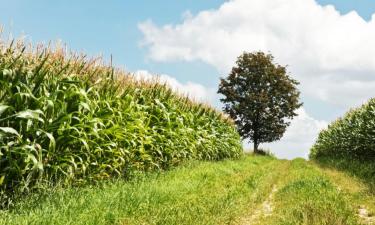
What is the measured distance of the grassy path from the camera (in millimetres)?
6578

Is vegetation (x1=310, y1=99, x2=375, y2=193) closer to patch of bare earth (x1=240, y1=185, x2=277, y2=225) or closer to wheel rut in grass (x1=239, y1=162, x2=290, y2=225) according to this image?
wheel rut in grass (x1=239, y1=162, x2=290, y2=225)

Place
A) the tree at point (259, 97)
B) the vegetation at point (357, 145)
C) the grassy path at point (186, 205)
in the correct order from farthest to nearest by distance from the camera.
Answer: the tree at point (259, 97) → the vegetation at point (357, 145) → the grassy path at point (186, 205)

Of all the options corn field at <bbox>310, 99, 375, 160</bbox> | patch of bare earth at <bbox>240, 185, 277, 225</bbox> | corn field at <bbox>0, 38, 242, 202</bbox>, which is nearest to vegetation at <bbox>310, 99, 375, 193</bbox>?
corn field at <bbox>310, 99, 375, 160</bbox>

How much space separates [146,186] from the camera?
941 cm

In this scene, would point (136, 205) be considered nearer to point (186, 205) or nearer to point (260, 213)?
point (186, 205)

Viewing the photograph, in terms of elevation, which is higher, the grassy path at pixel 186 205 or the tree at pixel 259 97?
the tree at pixel 259 97

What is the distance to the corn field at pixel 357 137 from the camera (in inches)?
962

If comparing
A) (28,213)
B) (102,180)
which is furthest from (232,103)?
(28,213)

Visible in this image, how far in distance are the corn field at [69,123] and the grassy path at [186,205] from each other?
485 millimetres

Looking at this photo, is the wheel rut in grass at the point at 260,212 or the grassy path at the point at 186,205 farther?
the wheel rut in grass at the point at 260,212

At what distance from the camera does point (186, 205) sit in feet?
26.8

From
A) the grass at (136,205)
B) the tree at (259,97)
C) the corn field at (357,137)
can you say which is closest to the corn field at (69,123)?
the grass at (136,205)

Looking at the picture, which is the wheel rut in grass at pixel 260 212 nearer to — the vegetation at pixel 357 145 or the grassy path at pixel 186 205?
the grassy path at pixel 186 205

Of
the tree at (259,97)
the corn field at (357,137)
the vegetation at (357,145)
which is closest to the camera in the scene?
the vegetation at (357,145)
